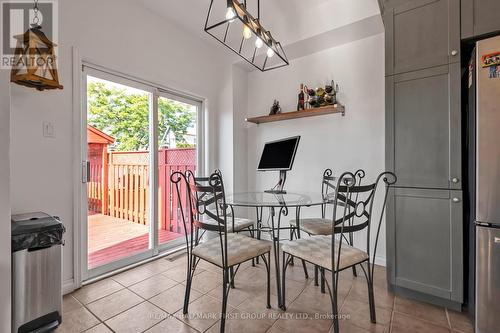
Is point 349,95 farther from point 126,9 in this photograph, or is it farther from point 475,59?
point 126,9

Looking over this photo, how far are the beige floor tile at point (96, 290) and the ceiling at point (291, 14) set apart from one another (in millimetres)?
2762

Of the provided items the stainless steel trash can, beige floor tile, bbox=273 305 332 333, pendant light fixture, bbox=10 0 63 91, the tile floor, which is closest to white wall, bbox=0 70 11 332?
the stainless steel trash can

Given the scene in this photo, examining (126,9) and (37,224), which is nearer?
(37,224)

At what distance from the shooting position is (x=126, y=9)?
7.67 ft

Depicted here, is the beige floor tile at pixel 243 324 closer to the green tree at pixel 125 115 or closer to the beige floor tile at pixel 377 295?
the beige floor tile at pixel 377 295

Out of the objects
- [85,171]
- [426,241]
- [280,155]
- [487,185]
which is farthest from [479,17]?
[85,171]

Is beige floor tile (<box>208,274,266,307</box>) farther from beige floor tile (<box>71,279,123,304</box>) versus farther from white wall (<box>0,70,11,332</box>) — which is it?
white wall (<box>0,70,11,332</box>)

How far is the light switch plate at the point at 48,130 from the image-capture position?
5.99 ft

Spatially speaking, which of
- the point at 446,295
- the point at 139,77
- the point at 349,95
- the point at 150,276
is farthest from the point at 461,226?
the point at 139,77

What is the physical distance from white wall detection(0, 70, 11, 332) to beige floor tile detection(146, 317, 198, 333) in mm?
761

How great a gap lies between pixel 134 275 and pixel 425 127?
2817 millimetres

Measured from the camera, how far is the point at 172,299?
187 cm

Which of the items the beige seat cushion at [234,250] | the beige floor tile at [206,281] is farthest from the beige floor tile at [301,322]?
the beige floor tile at [206,281]

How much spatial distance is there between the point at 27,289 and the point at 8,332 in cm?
23
